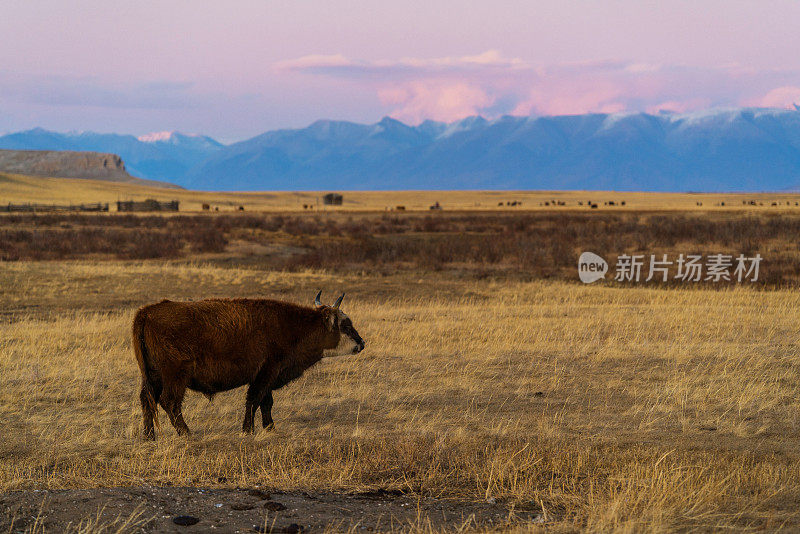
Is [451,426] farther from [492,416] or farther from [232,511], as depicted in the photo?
[232,511]

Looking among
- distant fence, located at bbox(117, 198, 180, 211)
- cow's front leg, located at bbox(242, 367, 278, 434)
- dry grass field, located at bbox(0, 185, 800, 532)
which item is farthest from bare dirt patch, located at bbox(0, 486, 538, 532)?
distant fence, located at bbox(117, 198, 180, 211)

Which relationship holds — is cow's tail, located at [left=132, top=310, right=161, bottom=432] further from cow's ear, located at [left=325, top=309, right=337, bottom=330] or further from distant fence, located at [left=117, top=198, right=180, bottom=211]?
distant fence, located at [left=117, top=198, right=180, bottom=211]

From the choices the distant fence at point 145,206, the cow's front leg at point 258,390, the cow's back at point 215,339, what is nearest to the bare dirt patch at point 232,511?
the cow's back at point 215,339

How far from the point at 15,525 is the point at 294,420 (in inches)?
174

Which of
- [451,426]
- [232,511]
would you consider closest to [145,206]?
[451,426]

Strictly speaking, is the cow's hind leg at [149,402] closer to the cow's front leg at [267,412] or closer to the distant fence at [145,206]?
the cow's front leg at [267,412]

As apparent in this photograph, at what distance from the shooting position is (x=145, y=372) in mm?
8633

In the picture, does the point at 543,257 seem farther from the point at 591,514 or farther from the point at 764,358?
the point at 591,514

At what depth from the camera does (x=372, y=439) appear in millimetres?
9055

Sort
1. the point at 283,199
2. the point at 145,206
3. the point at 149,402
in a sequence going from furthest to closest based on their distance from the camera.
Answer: the point at 283,199 < the point at 145,206 < the point at 149,402

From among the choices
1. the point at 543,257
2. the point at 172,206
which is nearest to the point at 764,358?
the point at 543,257

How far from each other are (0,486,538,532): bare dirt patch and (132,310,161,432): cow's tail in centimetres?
189

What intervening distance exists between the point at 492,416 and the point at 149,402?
430 cm

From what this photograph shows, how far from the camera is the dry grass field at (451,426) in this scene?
6.58m
